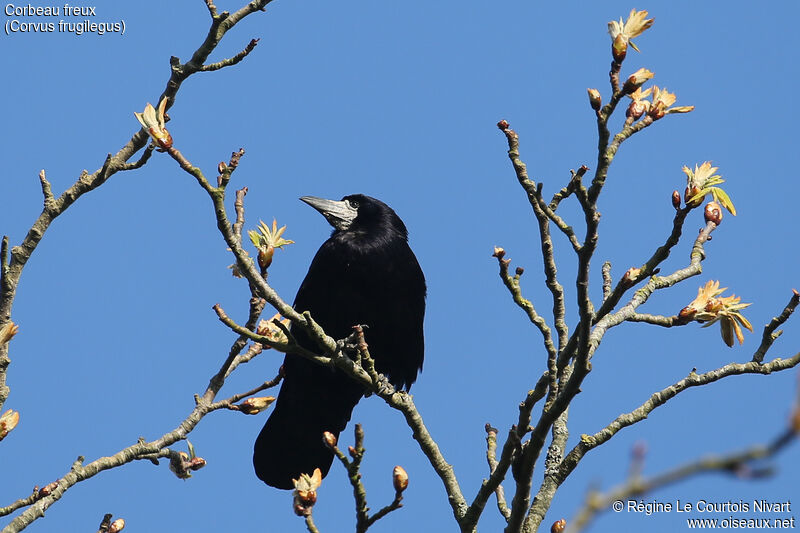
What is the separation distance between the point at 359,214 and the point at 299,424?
5.11ft

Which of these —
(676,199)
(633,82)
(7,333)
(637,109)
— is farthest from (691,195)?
(7,333)

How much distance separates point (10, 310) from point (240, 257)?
3.43 feet

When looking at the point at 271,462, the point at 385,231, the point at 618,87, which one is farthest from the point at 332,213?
the point at 618,87

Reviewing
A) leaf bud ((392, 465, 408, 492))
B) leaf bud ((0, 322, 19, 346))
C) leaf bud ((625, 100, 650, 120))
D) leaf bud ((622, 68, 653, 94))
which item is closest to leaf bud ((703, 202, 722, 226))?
leaf bud ((625, 100, 650, 120))

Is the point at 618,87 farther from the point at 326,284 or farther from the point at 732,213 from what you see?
the point at 326,284

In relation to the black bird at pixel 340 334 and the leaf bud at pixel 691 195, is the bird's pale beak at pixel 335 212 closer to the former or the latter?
the black bird at pixel 340 334

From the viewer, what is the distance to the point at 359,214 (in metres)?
6.73

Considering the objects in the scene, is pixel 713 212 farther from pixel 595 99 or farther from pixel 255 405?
pixel 255 405

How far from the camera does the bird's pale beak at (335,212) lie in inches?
262

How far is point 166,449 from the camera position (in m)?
4.05

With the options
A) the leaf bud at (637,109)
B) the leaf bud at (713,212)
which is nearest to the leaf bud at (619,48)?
the leaf bud at (637,109)

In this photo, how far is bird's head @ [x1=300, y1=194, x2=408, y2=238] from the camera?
21.6ft

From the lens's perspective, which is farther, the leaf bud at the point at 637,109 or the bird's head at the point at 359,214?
the bird's head at the point at 359,214

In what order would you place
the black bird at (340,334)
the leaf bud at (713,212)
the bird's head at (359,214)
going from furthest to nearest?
the bird's head at (359,214) → the black bird at (340,334) → the leaf bud at (713,212)
